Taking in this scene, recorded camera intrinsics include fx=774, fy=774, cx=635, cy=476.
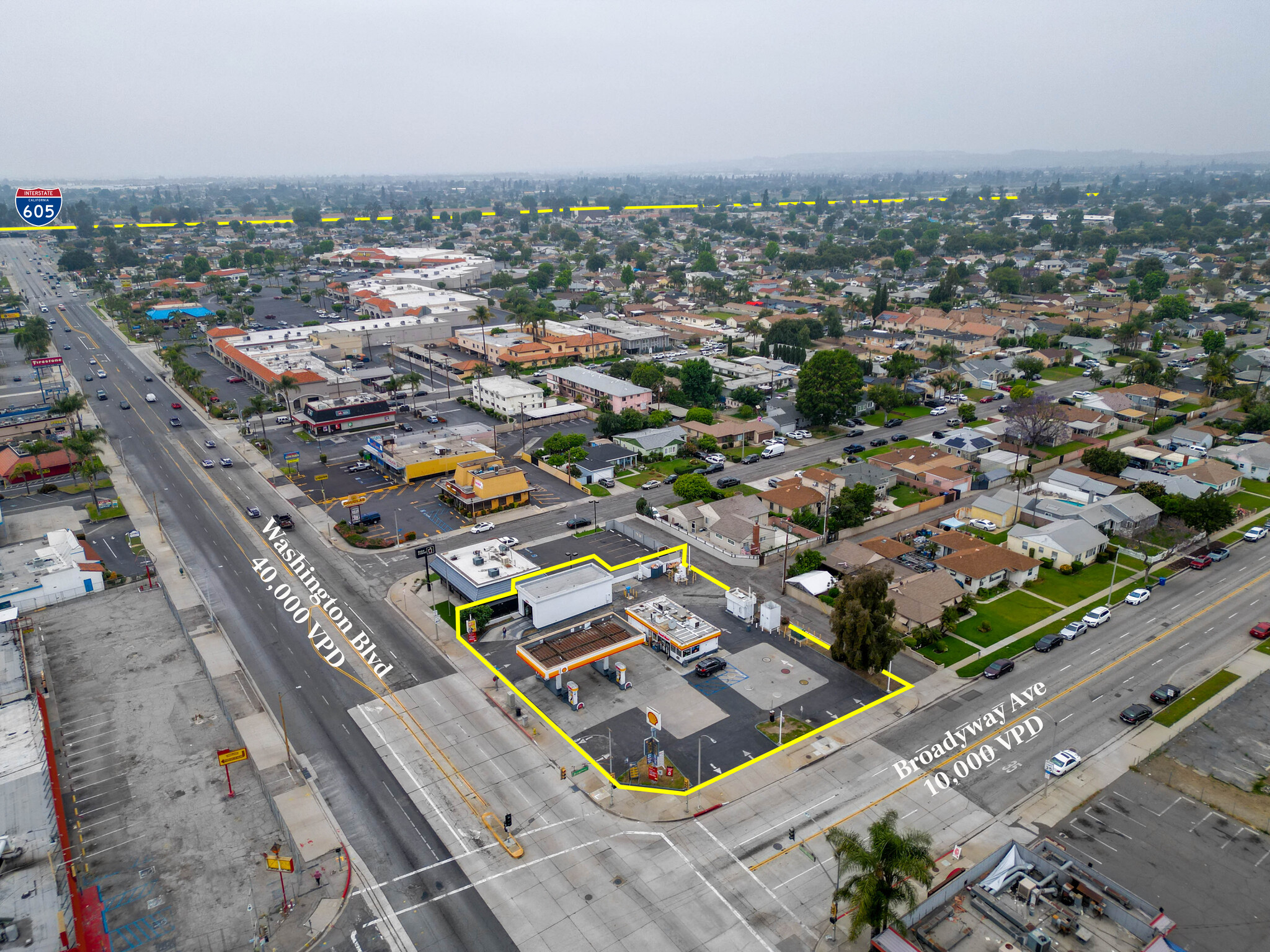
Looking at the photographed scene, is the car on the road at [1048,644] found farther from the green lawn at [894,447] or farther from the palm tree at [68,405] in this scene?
the palm tree at [68,405]

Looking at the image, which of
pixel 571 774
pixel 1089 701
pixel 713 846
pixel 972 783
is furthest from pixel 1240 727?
pixel 571 774

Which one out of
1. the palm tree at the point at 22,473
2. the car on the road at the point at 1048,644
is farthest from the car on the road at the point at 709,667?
the palm tree at the point at 22,473

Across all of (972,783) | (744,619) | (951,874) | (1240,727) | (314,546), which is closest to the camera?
(951,874)

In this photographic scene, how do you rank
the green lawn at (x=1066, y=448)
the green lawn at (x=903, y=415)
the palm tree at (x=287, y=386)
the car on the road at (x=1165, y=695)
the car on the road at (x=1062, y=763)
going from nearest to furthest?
the car on the road at (x=1062, y=763), the car on the road at (x=1165, y=695), the green lawn at (x=1066, y=448), the palm tree at (x=287, y=386), the green lawn at (x=903, y=415)

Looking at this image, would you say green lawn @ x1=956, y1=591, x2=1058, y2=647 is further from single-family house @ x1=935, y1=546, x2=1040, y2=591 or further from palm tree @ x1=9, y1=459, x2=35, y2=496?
palm tree @ x1=9, y1=459, x2=35, y2=496

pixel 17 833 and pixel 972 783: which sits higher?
pixel 17 833

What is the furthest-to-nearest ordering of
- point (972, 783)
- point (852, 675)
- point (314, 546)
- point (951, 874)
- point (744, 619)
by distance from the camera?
point (314, 546) < point (744, 619) < point (852, 675) < point (972, 783) < point (951, 874)

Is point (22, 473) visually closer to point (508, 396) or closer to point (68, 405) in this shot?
point (68, 405)

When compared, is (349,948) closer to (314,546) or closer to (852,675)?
(852,675)
